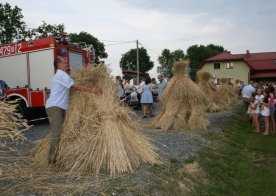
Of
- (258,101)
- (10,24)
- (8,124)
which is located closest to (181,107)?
(258,101)

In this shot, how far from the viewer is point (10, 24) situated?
3522 centimetres

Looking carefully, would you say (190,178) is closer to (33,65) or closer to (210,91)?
(33,65)

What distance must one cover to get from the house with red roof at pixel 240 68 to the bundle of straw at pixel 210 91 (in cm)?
4093

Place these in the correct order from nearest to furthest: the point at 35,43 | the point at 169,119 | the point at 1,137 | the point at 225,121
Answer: the point at 1,137, the point at 169,119, the point at 35,43, the point at 225,121

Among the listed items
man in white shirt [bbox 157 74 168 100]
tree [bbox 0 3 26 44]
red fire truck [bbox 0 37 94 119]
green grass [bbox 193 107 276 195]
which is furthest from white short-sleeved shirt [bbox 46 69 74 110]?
tree [bbox 0 3 26 44]

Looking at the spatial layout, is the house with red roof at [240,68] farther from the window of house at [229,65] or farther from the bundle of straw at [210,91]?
the bundle of straw at [210,91]

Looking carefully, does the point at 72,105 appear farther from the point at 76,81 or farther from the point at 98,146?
the point at 98,146

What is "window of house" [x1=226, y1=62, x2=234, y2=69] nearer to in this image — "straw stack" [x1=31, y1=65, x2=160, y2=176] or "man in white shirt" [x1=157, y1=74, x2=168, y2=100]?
"man in white shirt" [x1=157, y1=74, x2=168, y2=100]

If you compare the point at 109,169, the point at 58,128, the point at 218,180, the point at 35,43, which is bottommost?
the point at 218,180

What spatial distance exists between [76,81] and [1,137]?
9.83ft

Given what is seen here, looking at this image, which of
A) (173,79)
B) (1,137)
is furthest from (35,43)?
(1,137)

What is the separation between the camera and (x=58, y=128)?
6.82 meters

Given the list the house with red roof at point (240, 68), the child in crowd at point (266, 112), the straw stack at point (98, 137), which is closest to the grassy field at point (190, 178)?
the straw stack at point (98, 137)

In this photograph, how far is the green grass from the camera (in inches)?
280
